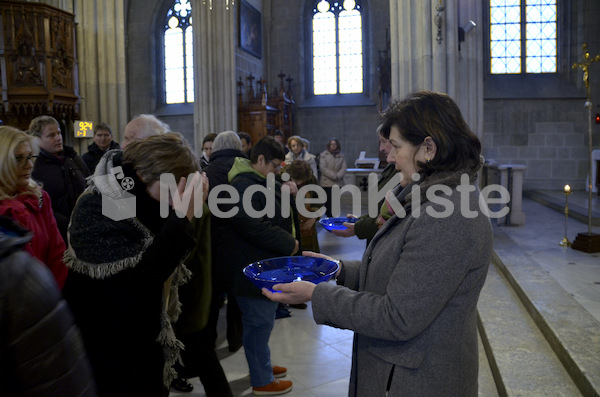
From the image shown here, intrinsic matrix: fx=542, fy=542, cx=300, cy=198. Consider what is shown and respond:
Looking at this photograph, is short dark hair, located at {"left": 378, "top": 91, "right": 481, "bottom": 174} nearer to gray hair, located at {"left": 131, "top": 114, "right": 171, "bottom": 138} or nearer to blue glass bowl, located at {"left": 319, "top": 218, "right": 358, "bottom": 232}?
blue glass bowl, located at {"left": 319, "top": 218, "right": 358, "bottom": 232}

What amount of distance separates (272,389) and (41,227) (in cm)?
159

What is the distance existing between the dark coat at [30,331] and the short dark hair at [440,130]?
3.42ft

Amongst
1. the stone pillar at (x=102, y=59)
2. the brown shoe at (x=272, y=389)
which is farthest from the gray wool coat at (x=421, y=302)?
the stone pillar at (x=102, y=59)

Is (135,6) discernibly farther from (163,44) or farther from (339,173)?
(339,173)


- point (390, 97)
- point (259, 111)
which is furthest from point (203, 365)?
point (259, 111)

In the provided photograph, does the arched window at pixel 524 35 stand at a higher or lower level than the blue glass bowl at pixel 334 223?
higher

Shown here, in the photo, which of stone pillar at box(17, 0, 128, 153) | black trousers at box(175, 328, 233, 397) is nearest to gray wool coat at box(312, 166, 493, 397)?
black trousers at box(175, 328, 233, 397)

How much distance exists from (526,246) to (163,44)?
546 inches

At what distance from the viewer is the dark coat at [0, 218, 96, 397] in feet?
2.54

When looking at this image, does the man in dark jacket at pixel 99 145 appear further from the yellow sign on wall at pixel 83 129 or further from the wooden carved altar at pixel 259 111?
the wooden carved altar at pixel 259 111

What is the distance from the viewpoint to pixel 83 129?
837 cm

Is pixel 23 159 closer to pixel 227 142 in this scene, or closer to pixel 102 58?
pixel 227 142

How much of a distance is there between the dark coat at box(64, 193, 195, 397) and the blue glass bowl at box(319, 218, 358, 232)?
1319 millimetres

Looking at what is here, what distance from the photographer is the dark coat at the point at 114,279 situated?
184 centimetres
